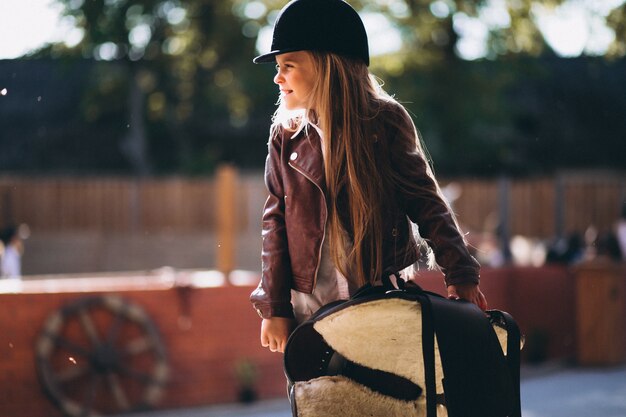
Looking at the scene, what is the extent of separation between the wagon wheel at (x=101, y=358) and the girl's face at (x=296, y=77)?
505cm

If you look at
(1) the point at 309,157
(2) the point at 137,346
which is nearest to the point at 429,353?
(1) the point at 309,157

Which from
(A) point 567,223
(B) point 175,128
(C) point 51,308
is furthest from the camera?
(B) point 175,128

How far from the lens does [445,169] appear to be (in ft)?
87.8

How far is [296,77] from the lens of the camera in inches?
102

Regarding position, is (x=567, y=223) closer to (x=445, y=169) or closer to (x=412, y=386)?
(x=445, y=169)

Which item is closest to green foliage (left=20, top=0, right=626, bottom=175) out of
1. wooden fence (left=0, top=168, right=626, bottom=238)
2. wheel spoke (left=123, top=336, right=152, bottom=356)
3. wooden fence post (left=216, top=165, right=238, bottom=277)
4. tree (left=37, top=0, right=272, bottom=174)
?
tree (left=37, top=0, right=272, bottom=174)

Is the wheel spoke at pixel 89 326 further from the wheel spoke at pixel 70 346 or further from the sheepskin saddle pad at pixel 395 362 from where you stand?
the sheepskin saddle pad at pixel 395 362

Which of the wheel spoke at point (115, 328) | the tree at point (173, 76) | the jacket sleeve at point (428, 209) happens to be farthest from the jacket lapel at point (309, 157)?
the tree at point (173, 76)

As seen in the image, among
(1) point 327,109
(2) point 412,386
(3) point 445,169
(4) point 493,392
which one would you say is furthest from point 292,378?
(3) point 445,169

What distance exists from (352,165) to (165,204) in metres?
25.3

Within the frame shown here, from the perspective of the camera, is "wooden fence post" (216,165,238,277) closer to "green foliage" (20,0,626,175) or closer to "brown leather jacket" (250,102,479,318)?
"brown leather jacket" (250,102,479,318)

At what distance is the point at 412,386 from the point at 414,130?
702 millimetres

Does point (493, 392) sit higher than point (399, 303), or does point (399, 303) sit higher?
point (399, 303)

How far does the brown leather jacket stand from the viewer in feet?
8.15
